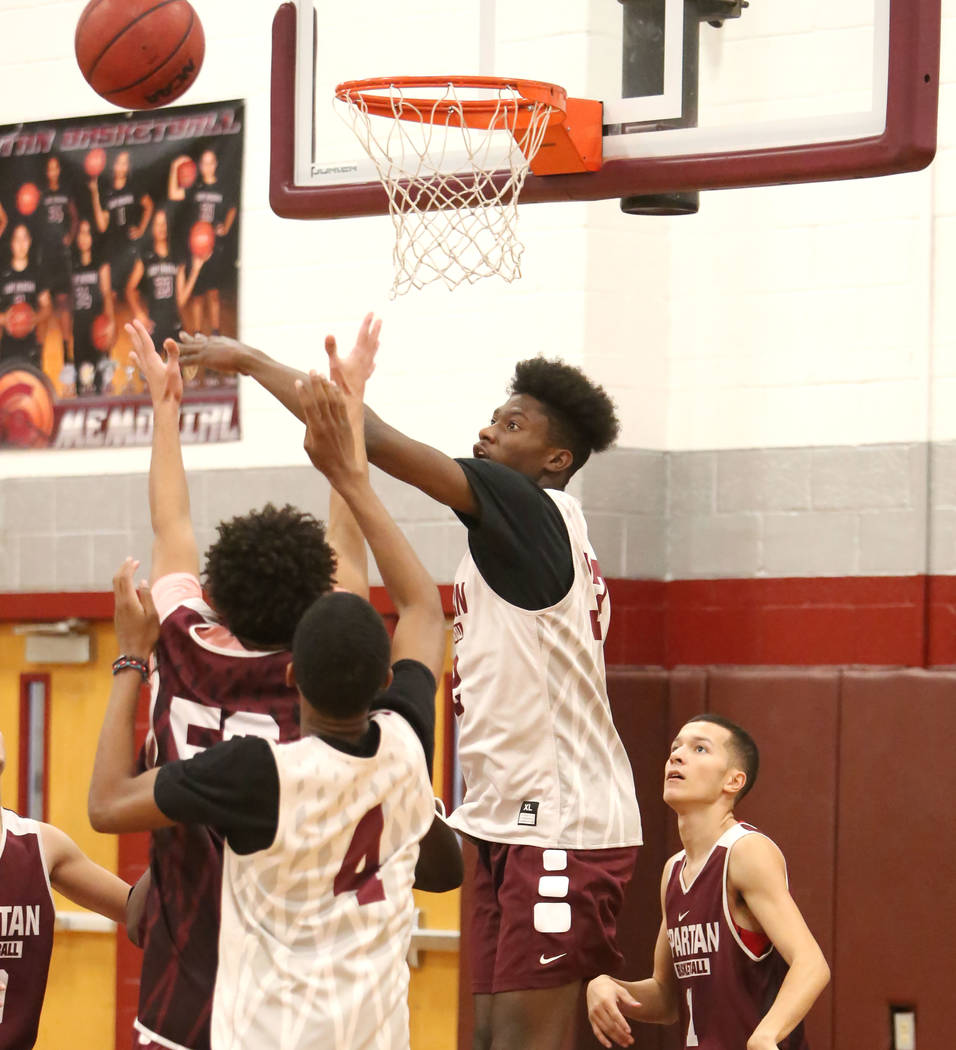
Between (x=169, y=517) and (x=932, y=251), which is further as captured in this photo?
(x=932, y=251)

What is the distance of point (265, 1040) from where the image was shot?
2961 mm

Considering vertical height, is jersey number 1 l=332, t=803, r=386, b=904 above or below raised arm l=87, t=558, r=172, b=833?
below

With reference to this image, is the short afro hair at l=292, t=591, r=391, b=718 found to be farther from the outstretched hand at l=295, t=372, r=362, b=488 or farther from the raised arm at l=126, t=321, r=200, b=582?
the raised arm at l=126, t=321, r=200, b=582

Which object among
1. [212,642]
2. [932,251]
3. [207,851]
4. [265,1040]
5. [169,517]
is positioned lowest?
[265,1040]

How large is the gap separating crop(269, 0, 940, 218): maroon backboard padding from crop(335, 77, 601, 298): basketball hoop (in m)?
0.06

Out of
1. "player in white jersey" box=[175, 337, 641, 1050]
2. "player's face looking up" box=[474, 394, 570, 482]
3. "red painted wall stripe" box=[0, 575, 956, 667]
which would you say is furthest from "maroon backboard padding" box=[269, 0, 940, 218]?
"red painted wall stripe" box=[0, 575, 956, 667]

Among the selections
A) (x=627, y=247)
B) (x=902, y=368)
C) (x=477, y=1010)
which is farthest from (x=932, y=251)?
(x=477, y=1010)

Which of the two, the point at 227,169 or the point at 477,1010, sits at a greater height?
the point at 227,169

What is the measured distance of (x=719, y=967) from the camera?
172 inches

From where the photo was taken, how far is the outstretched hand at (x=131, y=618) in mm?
3123

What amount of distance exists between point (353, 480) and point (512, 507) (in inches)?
41.6

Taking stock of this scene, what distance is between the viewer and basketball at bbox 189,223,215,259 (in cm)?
695

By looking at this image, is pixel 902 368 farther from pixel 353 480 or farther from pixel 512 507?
pixel 353 480

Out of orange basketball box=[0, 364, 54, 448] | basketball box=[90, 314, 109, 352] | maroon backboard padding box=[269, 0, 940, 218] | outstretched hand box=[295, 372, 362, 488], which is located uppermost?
maroon backboard padding box=[269, 0, 940, 218]
